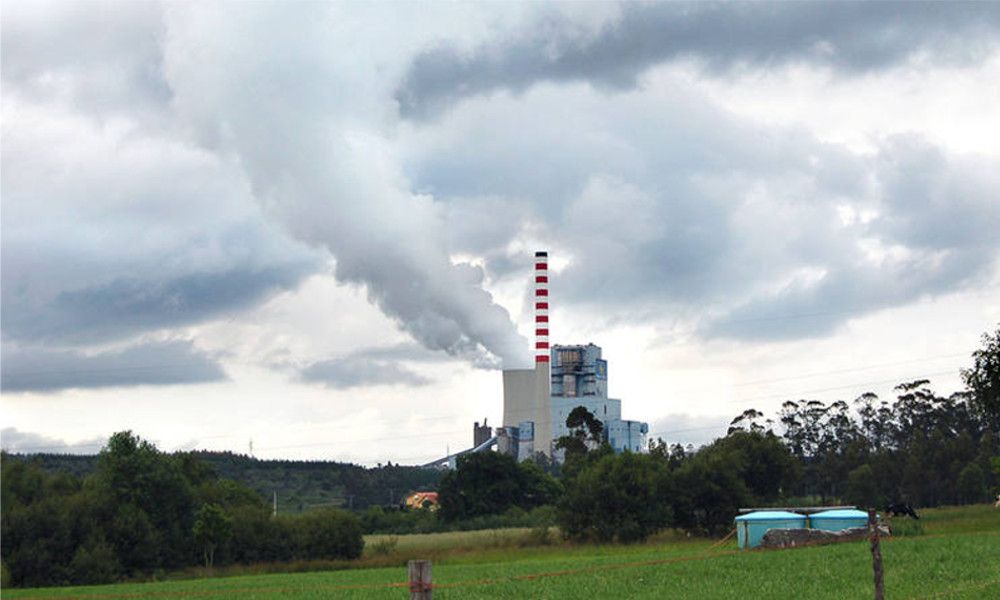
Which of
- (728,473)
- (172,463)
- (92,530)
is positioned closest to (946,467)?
(728,473)

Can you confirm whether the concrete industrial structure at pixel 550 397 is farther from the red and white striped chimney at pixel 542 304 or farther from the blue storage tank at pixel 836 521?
the blue storage tank at pixel 836 521

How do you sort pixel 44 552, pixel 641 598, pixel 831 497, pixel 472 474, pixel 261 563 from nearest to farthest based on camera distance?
pixel 641 598 → pixel 44 552 → pixel 261 563 → pixel 472 474 → pixel 831 497

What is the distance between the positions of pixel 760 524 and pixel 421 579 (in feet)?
147

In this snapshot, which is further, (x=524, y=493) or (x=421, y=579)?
(x=524, y=493)

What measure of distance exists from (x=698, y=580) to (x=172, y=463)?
162 ft

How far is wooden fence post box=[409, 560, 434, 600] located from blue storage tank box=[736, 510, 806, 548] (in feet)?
142

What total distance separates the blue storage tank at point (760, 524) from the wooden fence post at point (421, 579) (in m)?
43.2

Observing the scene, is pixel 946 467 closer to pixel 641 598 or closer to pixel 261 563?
pixel 261 563

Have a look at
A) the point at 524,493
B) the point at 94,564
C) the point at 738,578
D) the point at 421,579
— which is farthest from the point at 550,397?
the point at 421,579

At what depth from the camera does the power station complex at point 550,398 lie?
15175 centimetres

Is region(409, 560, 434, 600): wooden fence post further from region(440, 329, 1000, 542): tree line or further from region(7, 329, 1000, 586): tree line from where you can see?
region(440, 329, 1000, 542): tree line

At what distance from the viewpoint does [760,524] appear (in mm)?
56750

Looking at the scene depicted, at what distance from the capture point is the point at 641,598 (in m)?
30.7

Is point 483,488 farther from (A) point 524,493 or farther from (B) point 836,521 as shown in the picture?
(B) point 836,521
